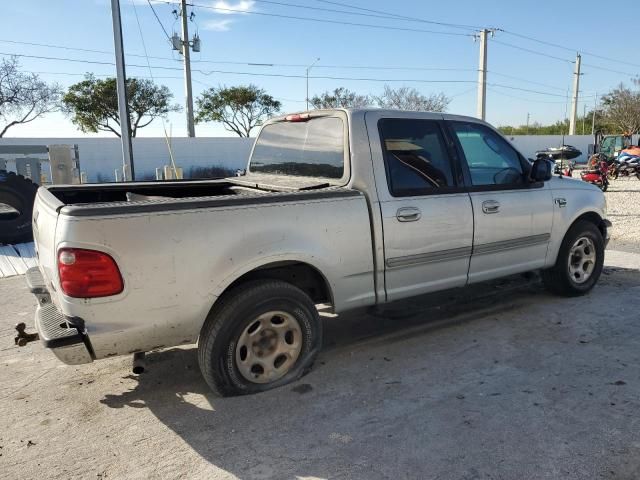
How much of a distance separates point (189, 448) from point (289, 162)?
8.42 ft

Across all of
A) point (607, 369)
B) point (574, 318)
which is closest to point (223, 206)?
point (607, 369)

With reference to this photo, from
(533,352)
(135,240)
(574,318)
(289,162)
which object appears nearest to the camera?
(135,240)

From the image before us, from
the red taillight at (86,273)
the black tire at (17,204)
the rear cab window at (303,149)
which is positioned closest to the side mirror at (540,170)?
the rear cab window at (303,149)

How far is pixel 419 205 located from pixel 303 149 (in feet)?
3.75

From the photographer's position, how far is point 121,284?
2875mm

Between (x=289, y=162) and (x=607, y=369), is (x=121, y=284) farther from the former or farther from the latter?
(x=607, y=369)

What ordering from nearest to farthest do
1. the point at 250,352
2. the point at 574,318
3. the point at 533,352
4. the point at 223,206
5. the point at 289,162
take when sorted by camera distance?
the point at 223,206
the point at 250,352
the point at 533,352
the point at 289,162
the point at 574,318

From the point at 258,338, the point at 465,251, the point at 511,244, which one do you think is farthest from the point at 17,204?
the point at 511,244

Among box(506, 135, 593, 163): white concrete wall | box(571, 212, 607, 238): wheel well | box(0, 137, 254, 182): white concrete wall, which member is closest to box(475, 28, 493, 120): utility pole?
box(506, 135, 593, 163): white concrete wall

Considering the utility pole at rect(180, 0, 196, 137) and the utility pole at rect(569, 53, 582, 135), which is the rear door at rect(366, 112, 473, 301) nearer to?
the utility pole at rect(180, 0, 196, 137)

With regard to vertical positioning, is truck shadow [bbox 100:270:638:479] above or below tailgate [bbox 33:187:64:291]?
below

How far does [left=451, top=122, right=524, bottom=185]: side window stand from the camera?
4.46 meters

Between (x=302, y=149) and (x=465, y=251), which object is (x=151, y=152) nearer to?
(x=302, y=149)

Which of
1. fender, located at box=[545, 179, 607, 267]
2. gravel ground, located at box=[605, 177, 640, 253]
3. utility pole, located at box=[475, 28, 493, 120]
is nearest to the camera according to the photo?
fender, located at box=[545, 179, 607, 267]
